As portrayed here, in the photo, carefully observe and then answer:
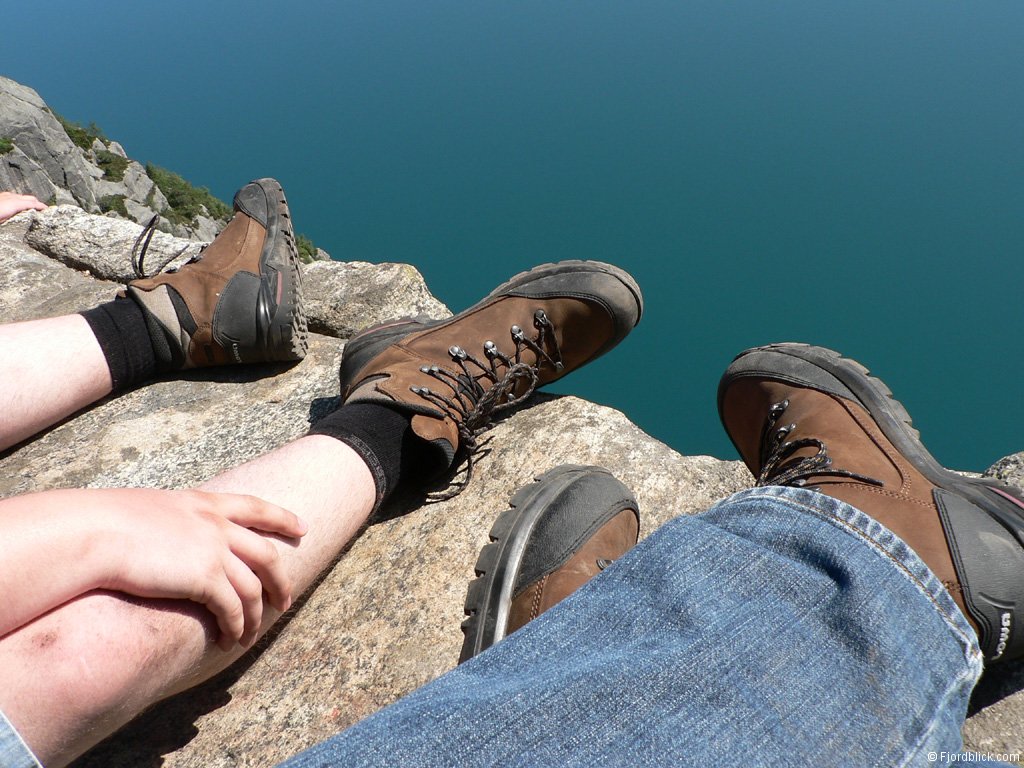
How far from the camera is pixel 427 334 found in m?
2.43

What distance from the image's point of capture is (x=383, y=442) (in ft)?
6.69

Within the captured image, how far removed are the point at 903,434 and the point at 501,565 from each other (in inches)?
50.6

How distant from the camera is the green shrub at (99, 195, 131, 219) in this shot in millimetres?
34616

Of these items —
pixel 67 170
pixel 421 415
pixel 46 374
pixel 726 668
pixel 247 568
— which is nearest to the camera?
pixel 726 668

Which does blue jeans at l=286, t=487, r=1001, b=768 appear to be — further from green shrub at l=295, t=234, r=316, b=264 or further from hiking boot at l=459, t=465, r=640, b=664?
green shrub at l=295, t=234, r=316, b=264

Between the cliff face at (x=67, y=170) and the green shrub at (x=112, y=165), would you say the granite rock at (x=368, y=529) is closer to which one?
the cliff face at (x=67, y=170)

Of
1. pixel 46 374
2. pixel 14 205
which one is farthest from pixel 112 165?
pixel 46 374

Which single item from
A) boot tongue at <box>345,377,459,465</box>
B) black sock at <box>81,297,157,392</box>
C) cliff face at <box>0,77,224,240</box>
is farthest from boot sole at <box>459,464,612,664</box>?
cliff face at <box>0,77,224,240</box>

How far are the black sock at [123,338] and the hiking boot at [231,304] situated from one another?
0.04m

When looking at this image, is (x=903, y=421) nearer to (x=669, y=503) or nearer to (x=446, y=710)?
(x=669, y=503)

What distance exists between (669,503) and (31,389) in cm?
212

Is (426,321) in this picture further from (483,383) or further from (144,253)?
(144,253)

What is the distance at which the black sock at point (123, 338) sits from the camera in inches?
99.3

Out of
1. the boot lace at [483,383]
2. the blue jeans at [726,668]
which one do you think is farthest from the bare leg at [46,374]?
the blue jeans at [726,668]
